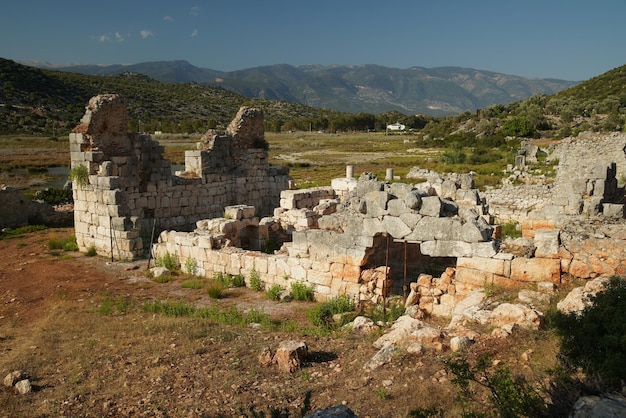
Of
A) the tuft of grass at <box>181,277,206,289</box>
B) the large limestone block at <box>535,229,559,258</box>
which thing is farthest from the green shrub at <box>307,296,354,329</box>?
the large limestone block at <box>535,229,559,258</box>

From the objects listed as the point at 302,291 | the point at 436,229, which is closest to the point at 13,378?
the point at 302,291

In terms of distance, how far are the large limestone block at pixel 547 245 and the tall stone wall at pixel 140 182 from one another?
9272mm

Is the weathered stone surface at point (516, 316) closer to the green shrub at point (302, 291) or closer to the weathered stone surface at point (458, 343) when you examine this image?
the weathered stone surface at point (458, 343)

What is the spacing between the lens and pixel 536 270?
7613mm

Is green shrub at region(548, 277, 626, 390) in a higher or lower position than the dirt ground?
higher

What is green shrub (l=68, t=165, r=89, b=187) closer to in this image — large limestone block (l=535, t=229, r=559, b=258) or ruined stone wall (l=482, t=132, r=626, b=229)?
large limestone block (l=535, t=229, r=559, b=258)

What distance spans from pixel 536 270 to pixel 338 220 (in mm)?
3664

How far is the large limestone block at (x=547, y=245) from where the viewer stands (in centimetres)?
755

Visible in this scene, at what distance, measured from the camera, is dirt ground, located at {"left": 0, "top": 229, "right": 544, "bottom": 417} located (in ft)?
17.5

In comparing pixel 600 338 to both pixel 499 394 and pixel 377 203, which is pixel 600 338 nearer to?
pixel 499 394

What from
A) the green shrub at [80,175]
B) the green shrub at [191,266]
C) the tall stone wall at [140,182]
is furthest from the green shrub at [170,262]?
the green shrub at [80,175]

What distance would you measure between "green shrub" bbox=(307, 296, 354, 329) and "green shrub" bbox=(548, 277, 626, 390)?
4.10 metres

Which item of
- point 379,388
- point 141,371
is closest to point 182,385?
point 141,371

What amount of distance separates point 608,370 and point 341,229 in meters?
5.98
